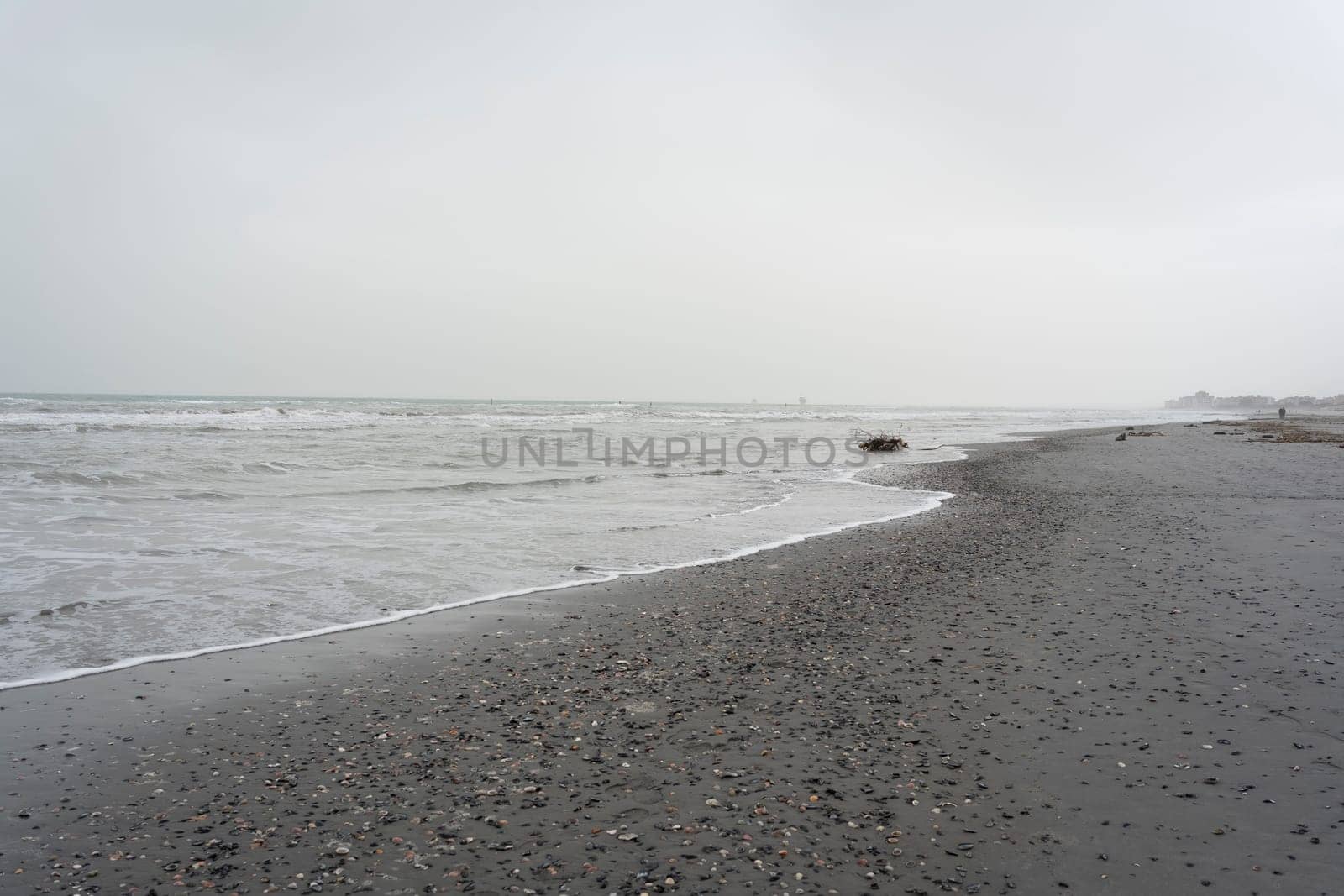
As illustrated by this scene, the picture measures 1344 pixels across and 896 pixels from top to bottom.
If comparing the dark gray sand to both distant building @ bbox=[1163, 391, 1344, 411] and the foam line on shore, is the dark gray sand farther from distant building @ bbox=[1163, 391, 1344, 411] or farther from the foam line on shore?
distant building @ bbox=[1163, 391, 1344, 411]

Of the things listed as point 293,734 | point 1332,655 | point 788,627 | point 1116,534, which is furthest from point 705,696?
point 1116,534

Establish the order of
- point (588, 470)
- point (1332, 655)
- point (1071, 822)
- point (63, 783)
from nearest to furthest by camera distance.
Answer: point (1071, 822) → point (63, 783) → point (1332, 655) → point (588, 470)

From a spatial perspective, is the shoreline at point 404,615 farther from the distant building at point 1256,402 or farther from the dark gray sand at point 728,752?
the distant building at point 1256,402

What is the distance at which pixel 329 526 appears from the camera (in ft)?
42.3

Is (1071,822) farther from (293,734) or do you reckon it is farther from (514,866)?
(293,734)

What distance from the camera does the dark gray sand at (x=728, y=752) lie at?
329 centimetres

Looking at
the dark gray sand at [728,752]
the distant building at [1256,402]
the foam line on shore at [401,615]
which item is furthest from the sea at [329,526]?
the distant building at [1256,402]

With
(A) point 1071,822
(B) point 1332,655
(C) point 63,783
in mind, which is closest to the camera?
(A) point 1071,822

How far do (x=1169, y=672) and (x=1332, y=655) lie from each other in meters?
1.45

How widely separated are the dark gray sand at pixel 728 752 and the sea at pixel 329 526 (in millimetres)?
1308

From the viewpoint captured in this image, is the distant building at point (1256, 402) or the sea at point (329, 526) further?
the distant building at point (1256, 402)

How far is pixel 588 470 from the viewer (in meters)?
24.3

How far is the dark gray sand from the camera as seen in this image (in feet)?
10.8

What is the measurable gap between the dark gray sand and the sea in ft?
4.29
